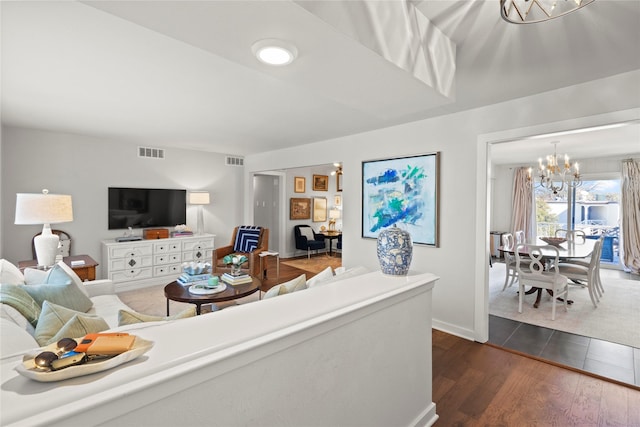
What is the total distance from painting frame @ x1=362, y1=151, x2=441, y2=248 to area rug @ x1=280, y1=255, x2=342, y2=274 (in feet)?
8.50

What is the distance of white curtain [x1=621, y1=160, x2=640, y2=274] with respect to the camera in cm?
595

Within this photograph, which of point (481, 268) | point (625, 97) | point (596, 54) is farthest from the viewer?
point (481, 268)

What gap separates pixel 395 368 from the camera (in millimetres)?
1660

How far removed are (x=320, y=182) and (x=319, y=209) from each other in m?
0.73

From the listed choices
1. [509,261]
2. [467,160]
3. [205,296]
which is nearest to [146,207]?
[205,296]

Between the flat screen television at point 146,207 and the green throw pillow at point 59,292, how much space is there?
9.42 feet

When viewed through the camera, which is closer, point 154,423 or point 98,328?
point 154,423

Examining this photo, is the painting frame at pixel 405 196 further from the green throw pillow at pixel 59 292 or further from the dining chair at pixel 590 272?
the green throw pillow at pixel 59 292

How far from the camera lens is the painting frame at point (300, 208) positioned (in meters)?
7.55

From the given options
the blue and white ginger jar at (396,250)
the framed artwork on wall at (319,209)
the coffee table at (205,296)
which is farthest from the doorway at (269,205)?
the blue and white ginger jar at (396,250)

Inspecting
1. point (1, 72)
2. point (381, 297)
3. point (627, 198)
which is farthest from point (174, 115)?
point (627, 198)

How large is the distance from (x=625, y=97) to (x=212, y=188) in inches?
230

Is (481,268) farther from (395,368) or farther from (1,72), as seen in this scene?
(1,72)

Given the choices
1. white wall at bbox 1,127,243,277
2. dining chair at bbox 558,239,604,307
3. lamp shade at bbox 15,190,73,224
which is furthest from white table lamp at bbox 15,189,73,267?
dining chair at bbox 558,239,604,307
